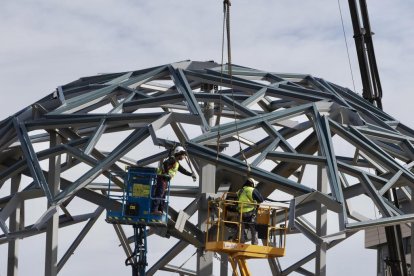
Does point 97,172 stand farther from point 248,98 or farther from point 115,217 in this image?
point 248,98

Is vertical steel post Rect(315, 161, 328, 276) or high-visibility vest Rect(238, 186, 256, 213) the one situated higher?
vertical steel post Rect(315, 161, 328, 276)

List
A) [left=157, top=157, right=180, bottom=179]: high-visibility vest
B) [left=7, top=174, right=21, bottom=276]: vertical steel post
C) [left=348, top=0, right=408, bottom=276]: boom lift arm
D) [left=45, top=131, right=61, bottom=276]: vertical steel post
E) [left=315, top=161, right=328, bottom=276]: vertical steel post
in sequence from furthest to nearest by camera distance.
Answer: [left=348, top=0, right=408, bottom=276]: boom lift arm → [left=7, top=174, right=21, bottom=276]: vertical steel post → [left=315, top=161, right=328, bottom=276]: vertical steel post → [left=45, top=131, right=61, bottom=276]: vertical steel post → [left=157, top=157, right=180, bottom=179]: high-visibility vest

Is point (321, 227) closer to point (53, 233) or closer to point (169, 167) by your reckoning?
point (169, 167)

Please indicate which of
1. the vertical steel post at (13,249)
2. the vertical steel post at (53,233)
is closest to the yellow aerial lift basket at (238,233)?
the vertical steel post at (53,233)

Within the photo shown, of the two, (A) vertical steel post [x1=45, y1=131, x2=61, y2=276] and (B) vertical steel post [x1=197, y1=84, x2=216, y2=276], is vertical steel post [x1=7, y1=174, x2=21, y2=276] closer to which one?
(A) vertical steel post [x1=45, y1=131, x2=61, y2=276]

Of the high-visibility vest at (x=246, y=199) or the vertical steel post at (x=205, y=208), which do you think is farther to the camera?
the vertical steel post at (x=205, y=208)

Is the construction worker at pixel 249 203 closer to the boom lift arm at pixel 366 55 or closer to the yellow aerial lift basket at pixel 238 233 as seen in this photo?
the yellow aerial lift basket at pixel 238 233

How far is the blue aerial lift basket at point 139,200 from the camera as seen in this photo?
41.2 meters

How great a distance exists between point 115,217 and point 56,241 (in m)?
5.12

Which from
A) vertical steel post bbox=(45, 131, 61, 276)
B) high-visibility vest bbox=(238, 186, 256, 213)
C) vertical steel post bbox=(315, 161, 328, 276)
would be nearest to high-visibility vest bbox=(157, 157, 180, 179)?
high-visibility vest bbox=(238, 186, 256, 213)

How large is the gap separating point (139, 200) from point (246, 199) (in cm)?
353

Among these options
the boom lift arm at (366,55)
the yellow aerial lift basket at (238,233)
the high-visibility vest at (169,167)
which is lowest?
the yellow aerial lift basket at (238,233)

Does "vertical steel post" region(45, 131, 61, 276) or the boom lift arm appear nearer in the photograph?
"vertical steel post" region(45, 131, 61, 276)

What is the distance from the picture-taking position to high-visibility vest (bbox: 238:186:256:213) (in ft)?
131
